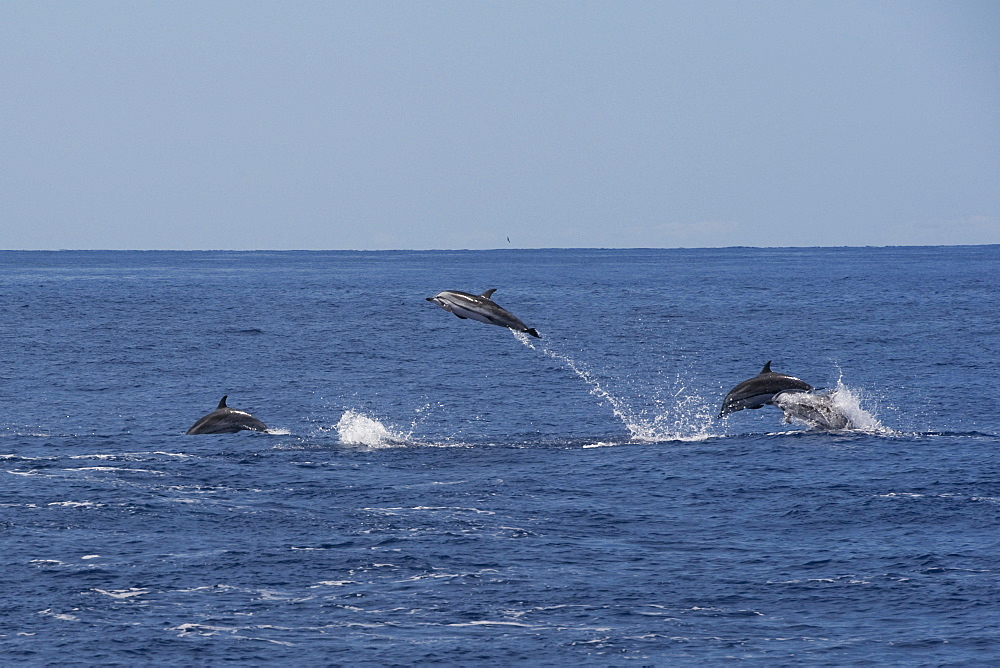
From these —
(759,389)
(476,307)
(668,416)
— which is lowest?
(668,416)

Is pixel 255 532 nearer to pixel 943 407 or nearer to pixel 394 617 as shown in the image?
pixel 394 617

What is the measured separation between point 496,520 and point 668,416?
79.8 ft

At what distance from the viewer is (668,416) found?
192 feet

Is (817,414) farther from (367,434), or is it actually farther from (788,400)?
(367,434)

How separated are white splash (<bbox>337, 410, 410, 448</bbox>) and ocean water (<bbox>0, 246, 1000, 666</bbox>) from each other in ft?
0.79

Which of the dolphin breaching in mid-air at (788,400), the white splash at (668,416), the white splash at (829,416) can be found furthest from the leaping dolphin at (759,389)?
the white splash at (829,416)

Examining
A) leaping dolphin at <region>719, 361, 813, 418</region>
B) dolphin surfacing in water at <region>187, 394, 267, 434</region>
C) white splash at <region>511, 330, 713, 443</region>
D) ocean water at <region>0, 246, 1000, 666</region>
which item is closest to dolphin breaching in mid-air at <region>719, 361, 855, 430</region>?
leaping dolphin at <region>719, 361, 813, 418</region>

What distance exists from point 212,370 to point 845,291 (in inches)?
4869

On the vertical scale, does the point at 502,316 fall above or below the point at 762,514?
above

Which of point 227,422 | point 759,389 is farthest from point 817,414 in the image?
point 227,422

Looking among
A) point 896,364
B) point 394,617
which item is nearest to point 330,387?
point 896,364

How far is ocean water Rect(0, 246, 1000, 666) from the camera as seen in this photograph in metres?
26.4

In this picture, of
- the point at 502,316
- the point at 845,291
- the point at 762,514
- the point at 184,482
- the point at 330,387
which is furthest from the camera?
the point at 845,291

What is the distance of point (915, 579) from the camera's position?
30.0 meters
